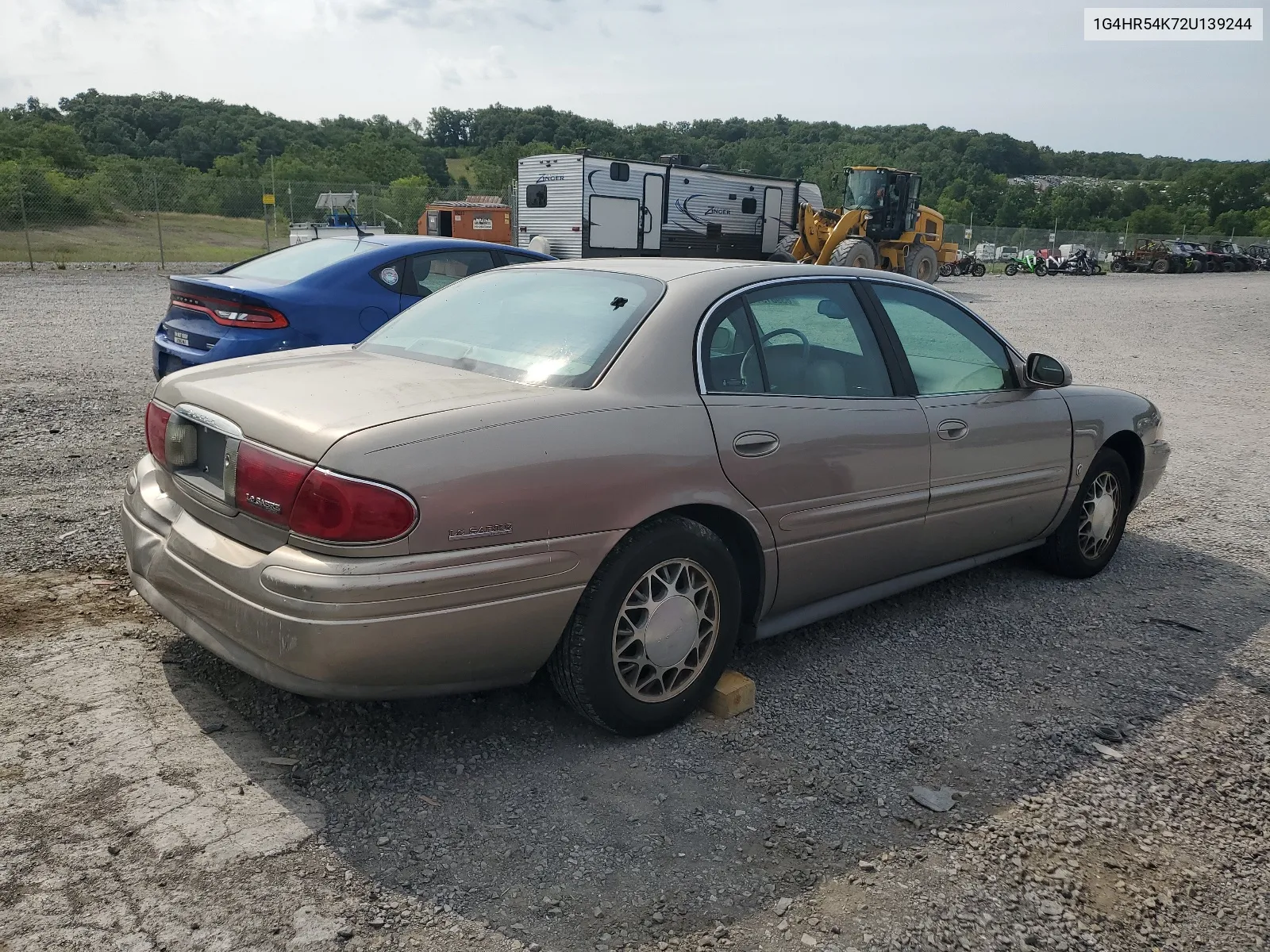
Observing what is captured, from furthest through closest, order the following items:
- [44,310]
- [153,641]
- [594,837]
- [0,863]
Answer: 1. [44,310]
2. [153,641]
3. [594,837]
4. [0,863]

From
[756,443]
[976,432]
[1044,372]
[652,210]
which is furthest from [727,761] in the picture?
[652,210]

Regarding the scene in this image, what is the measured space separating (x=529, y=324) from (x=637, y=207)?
2034 cm

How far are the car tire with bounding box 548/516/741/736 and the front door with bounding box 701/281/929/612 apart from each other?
0.29 m

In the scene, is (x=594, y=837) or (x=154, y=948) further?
(x=594, y=837)

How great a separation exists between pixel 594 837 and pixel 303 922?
29.8 inches

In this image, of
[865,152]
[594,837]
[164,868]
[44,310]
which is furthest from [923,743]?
[865,152]

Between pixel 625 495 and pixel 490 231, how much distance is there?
2506cm

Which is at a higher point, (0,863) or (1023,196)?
(1023,196)

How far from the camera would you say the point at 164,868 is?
7.97ft

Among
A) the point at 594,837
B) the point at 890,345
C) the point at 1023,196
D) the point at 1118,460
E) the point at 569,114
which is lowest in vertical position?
the point at 594,837

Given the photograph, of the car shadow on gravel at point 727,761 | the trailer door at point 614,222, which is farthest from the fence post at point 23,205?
the car shadow on gravel at point 727,761

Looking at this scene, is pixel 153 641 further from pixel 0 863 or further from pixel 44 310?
pixel 44 310

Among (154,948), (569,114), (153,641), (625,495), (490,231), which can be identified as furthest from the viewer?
(569,114)

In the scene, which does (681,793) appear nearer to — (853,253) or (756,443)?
(756,443)
